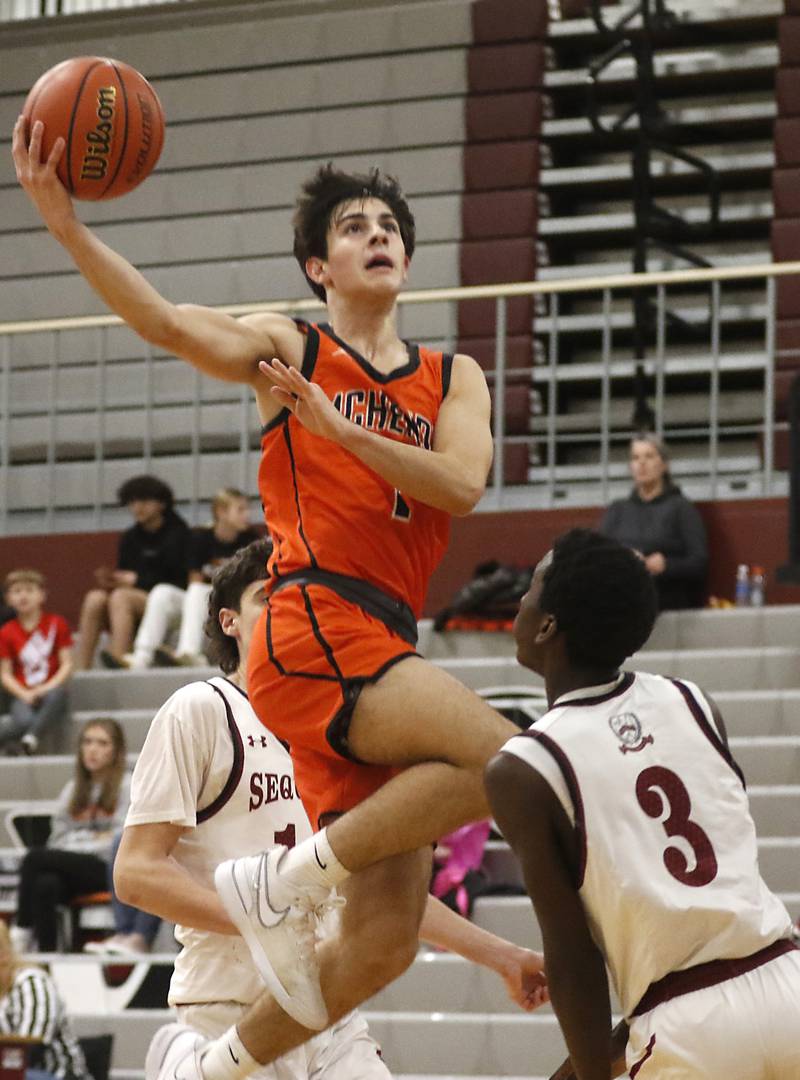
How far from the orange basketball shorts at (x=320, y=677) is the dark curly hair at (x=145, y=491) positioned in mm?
7337

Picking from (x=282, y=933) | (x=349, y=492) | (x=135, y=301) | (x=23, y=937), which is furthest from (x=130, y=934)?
(x=135, y=301)

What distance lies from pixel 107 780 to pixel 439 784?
19.6ft

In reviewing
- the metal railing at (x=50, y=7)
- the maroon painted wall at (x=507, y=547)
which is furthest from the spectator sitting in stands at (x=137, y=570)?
the metal railing at (x=50, y=7)

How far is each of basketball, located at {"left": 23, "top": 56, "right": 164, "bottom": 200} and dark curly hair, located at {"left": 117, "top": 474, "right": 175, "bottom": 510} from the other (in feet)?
23.6

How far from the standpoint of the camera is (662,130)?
41.4ft

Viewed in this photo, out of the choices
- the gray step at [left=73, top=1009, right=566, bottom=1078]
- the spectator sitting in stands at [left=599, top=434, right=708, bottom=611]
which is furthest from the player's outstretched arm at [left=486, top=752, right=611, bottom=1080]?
the spectator sitting in stands at [left=599, top=434, right=708, bottom=611]

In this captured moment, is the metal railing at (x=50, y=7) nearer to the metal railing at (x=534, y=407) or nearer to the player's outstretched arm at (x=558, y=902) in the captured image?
the metal railing at (x=534, y=407)

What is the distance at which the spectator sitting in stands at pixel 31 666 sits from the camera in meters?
10.6

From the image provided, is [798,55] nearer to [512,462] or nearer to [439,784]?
[512,462]

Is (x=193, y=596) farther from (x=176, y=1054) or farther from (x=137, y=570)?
(x=176, y=1054)

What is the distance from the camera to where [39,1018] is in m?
7.79

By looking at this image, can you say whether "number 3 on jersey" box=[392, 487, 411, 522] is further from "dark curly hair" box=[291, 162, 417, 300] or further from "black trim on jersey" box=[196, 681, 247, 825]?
"black trim on jersey" box=[196, 681, 247, 825]

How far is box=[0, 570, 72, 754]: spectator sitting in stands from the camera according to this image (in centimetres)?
1062

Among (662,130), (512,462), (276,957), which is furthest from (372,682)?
(662,130)
